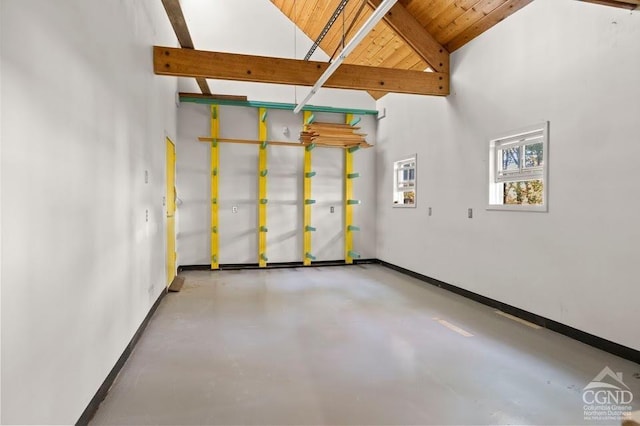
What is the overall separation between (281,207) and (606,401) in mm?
5642

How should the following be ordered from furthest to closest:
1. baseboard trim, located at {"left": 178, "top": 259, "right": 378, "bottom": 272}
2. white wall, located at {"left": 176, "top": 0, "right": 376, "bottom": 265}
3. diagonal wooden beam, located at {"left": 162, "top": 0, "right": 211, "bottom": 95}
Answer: baseboard trim, located at {"left": 178, "top": 259, "right": 378, "bottom": 272} → white wall, located at {"left": 176, "top": 0, "right": 376, "bottom": 265} → diagonal wooden beam, located at {"left": 162, "top": 0, "right": 211, "bottom": 95}

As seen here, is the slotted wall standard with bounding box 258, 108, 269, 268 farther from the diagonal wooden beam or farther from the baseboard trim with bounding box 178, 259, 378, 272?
the diagonal wooden beam

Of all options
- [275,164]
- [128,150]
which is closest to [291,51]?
[275,164]

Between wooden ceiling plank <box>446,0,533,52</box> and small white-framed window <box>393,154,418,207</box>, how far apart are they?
5.92 feet

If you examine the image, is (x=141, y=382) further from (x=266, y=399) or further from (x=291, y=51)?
(x=291, y=51)

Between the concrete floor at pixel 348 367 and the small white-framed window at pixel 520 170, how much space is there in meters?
1.32

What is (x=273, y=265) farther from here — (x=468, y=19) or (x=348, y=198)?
(x=468, y=19)

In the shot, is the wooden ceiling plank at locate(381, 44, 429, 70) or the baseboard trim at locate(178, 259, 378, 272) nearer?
the wooden ceiling plank at locate(381, 44, 429, 70)

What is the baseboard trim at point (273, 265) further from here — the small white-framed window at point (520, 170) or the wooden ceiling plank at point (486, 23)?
the wooden ceiling plank at point (486, 23)

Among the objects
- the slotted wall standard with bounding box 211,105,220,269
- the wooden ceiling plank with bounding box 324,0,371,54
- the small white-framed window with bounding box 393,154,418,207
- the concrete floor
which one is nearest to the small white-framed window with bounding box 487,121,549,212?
the concrete floor

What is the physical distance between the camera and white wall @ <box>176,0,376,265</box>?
21.9 ft

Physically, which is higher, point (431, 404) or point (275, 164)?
point (275, 164)

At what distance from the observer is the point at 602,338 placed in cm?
309

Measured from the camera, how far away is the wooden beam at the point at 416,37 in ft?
16.2
